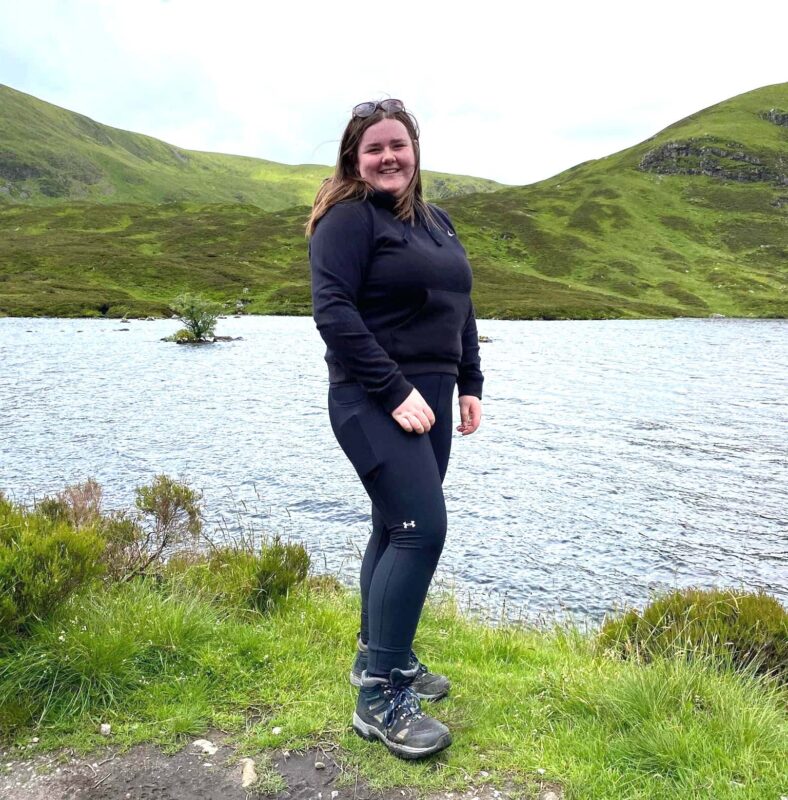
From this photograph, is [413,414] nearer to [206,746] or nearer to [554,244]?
[206,746]

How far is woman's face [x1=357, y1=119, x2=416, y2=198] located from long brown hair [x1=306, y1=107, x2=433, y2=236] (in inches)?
1.7

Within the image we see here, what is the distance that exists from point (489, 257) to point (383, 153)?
107m

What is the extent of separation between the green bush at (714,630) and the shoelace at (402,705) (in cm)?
256

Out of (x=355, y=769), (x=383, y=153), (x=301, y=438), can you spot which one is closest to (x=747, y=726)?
(x=355, y=769)

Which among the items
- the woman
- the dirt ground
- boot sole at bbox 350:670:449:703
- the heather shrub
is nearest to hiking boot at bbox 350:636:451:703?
boot sole at bbox 350:670:449:703

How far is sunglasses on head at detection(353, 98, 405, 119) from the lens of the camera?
13.3ft

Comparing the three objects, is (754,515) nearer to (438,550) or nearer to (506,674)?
(506,674)

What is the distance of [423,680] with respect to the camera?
4.60 metres

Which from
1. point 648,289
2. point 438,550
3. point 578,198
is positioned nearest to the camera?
point 438,550

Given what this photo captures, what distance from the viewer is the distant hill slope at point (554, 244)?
78.1 meters

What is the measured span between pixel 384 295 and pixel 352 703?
2657 millimetres

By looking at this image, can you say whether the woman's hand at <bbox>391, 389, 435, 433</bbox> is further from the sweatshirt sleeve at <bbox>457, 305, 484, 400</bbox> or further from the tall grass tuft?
the tall grass tuft

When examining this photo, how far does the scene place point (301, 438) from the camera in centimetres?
2005

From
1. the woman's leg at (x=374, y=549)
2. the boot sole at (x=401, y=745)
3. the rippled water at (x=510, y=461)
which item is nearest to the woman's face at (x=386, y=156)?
the woman's leg at (x=374, y=549)
